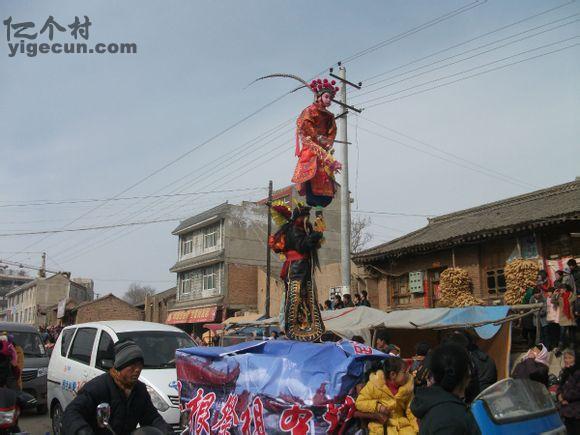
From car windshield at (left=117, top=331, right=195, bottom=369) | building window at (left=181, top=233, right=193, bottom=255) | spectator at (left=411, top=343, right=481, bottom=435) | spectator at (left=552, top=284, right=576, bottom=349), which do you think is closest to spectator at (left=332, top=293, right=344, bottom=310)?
spectator at (left=552, top=284, right=576, bottom=349)

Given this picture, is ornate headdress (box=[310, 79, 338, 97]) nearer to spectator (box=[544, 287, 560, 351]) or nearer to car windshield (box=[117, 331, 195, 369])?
car windshield (box=[117, 331, 195, 369])

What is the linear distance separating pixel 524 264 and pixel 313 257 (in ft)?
32.9

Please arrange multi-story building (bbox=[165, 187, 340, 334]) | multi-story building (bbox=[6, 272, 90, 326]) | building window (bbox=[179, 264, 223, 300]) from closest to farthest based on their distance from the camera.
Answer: multi-story building (bbox=[165, 187, 340, 334])
building window (bbox=[179, 264, 223, 300])
multi-story building (bbox=[6, 272, 90, 326])

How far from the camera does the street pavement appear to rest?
8.98m

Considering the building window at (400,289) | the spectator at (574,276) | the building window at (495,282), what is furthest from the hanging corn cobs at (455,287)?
the spectator at (574,276)

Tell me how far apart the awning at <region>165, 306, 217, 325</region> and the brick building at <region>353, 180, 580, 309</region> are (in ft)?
48.4

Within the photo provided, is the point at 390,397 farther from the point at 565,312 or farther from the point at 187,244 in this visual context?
the point at 187,244

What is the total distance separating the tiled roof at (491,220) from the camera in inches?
583

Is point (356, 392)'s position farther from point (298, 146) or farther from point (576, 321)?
point (576, 321)

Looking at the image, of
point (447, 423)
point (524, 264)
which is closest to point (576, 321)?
point (524, 264)

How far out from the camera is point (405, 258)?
1977 cm

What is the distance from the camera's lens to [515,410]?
2953 millimetres

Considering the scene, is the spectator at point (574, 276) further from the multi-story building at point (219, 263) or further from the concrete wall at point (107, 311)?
the concrete wall at point (107, 311)

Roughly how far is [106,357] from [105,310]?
A: 4217 centimetres
